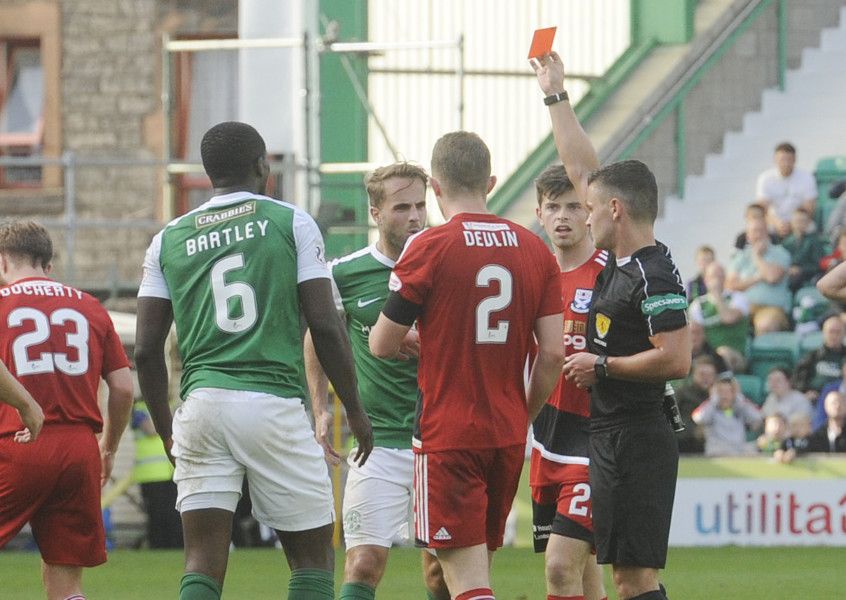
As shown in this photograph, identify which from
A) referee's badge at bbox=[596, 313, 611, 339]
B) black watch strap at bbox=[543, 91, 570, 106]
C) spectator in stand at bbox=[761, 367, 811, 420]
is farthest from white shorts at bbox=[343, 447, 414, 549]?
spectator in stand at bbox=[761, 367, 811, 420]

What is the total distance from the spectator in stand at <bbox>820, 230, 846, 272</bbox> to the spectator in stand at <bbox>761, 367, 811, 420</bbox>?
1683 millimetres

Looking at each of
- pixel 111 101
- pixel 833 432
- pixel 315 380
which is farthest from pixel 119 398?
pixel 111 101

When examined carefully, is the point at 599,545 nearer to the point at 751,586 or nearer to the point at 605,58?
the point at 751,586

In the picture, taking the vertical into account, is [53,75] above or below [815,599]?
above

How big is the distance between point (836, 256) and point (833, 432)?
8.06 ft

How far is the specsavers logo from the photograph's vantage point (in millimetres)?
6727

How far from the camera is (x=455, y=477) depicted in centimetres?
682

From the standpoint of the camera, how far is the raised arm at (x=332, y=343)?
22.1ft

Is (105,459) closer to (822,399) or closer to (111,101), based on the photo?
(822,399)

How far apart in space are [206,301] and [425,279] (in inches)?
32.2

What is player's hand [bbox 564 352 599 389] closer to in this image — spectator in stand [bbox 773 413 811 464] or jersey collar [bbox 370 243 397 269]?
jersey collar [bbox 370 243 397 269]

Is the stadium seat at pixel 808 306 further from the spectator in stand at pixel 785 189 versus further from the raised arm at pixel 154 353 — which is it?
the raised arm at pixel 154 353

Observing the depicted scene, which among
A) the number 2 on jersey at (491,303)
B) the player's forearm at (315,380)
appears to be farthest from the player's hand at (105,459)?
the number 2 on jersey at (491,303)

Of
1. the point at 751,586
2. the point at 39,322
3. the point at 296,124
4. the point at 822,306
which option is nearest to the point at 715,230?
the point at 822,306
